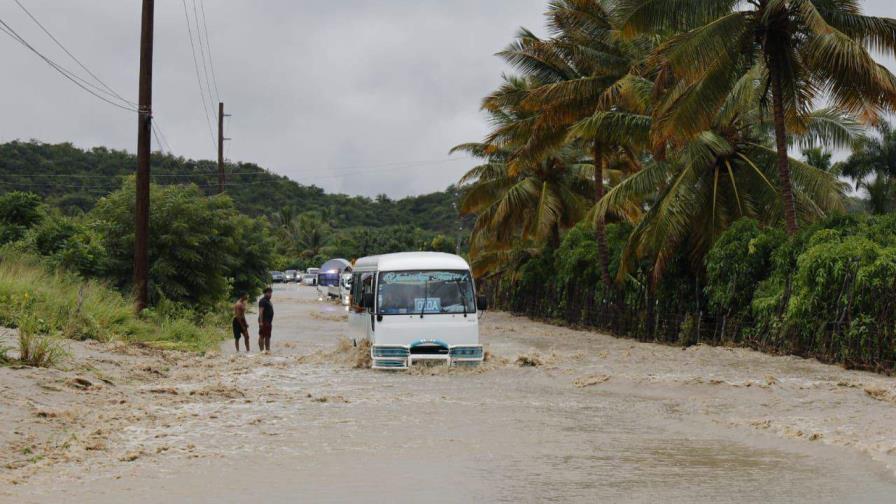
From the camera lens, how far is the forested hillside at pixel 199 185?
254 ft

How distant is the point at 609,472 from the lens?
32.3 ft

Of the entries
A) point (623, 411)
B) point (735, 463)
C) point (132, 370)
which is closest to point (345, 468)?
point (735, 463)

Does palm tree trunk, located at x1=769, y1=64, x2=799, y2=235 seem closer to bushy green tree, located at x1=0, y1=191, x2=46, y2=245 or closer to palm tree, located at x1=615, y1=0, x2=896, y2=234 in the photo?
palm tree, located at x1=615, y1=0, x2=896, y2=234

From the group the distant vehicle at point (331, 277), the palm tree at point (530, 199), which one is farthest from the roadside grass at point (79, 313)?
the distant vehicle at point (331, 277)

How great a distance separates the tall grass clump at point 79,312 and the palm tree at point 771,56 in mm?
12062

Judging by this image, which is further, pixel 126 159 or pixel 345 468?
pixel 126 159

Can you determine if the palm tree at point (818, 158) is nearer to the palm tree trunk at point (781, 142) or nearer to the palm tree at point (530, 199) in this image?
the palm tree at point (530, 199)

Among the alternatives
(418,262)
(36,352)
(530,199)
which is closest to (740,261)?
(418,262)

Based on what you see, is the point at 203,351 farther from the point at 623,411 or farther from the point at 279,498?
the point at 279,498

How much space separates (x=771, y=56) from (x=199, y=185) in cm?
7075

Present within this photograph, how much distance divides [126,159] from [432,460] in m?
83.2

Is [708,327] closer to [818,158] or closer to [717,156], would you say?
[717,156]

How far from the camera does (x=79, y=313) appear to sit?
21.0 meters

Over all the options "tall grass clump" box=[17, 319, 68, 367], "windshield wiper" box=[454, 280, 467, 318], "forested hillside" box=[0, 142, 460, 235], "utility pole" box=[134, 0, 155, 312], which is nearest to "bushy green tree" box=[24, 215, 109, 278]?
"utility pole" box=[134, 0, 155, 312]
